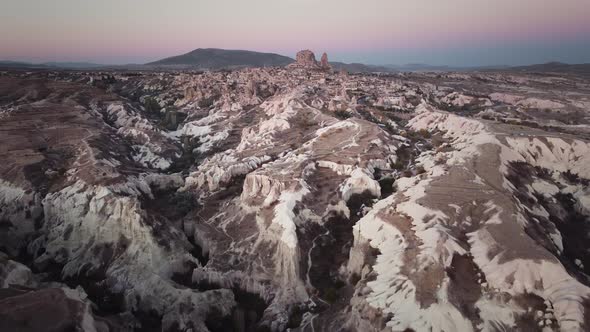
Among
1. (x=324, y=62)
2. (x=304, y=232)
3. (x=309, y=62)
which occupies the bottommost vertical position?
(x=304, y=232)

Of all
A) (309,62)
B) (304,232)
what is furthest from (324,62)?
(304,232)

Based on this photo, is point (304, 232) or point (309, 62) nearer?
point (304, 232)

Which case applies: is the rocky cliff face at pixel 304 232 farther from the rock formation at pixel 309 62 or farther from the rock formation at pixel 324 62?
the rock formation at pixel 309 62

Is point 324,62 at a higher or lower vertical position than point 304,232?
higher

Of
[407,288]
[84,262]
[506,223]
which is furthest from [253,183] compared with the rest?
[506,223]

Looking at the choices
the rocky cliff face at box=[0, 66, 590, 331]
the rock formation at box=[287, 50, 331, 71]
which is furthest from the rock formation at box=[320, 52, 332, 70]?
the rocky cliff face at box=[0, 66, 590, 331]

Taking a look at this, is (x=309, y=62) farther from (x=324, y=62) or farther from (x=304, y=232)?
(x=304, y=232)

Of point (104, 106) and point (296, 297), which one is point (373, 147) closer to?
point (296, 297)

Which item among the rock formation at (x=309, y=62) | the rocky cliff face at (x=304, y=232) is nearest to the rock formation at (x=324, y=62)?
the rock formation at (x=309, y=62)

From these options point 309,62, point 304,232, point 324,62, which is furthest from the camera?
point 309,62
